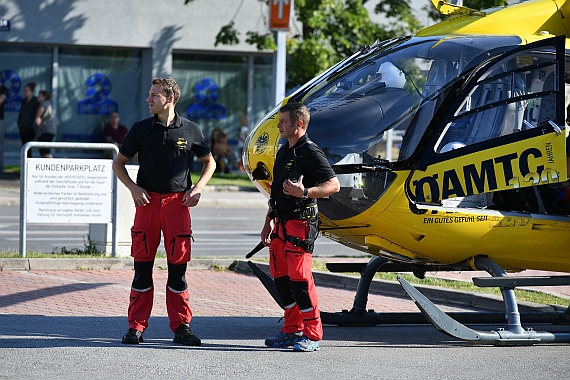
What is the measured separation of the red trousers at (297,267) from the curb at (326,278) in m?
2.80

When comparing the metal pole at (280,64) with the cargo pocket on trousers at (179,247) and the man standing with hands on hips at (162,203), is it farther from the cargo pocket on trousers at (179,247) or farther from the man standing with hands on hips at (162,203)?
the cargo pocket on trousers at (179,247)

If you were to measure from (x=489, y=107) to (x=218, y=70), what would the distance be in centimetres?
2042

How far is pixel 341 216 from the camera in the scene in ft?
26.3

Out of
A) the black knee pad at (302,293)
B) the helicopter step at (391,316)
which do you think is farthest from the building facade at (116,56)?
the black knee pad at (302,293)

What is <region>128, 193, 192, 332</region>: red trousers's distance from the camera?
25.1ft

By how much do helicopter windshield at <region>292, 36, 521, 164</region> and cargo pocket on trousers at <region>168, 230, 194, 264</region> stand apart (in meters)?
1.18

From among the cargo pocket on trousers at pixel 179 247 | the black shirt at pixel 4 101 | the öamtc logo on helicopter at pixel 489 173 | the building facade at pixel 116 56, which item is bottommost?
the cargo pocket on trousers at pixel 179 247

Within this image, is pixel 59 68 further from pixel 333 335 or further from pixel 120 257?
pixel 333 335

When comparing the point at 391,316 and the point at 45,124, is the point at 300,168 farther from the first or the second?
the point at 45,124

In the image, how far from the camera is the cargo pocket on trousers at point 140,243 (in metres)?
7.69

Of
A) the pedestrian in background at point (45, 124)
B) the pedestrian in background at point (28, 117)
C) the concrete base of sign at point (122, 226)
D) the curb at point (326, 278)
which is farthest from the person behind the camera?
the pedestrian in background at point (28, 117)

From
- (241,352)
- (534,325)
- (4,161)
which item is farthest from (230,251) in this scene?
(4,161)

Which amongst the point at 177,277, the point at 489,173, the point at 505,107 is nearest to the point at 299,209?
the point at 177,277

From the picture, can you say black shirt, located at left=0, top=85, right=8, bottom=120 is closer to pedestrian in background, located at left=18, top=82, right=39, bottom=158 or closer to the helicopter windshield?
pedestrian in background, located at left=18, top=82, right=39, bottom=158
